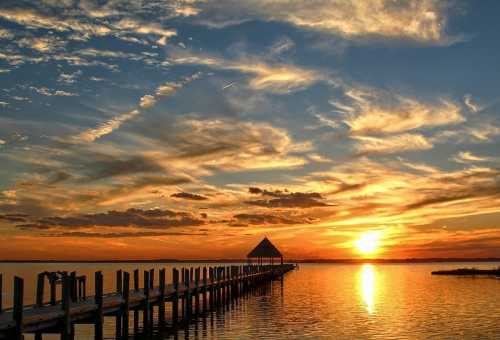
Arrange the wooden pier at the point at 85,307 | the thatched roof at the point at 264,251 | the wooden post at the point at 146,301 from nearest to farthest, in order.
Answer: the wooden pier at the point at 85,307
the wooden post at the point at 146,301
the thatched roof at the point at 264,251

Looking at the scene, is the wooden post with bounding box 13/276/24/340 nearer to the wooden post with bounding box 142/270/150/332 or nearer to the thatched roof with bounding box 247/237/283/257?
the wooden post with bounding box 142/270/150/332

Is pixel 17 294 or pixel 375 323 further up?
pixel 17 294

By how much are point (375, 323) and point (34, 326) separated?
2123 cm

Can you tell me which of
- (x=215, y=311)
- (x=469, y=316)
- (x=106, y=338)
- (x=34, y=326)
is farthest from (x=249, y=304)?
(x=34, y=326)

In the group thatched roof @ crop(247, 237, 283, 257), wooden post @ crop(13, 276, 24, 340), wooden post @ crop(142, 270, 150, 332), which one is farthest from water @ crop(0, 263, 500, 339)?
thatched roof @ crop(247, 237, 283, 257)

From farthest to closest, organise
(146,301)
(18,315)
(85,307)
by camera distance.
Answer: (146,301), (85,307), (18,315)

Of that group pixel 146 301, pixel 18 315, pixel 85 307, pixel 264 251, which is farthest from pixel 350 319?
pixel 264 251

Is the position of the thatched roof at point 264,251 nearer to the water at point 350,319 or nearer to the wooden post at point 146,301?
the water at point 350,319

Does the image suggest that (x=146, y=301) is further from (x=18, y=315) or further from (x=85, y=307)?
(x=18, y=315)

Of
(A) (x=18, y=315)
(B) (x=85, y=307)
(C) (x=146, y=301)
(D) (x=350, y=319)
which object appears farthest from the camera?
(D) (x=350, y=319)

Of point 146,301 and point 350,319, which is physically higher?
point 146,301

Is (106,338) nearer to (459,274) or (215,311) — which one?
(215,311)

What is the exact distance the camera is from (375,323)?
35.3 metres

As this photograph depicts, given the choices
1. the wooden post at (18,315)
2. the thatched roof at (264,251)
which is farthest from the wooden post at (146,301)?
the thatched roof at (264,251)
